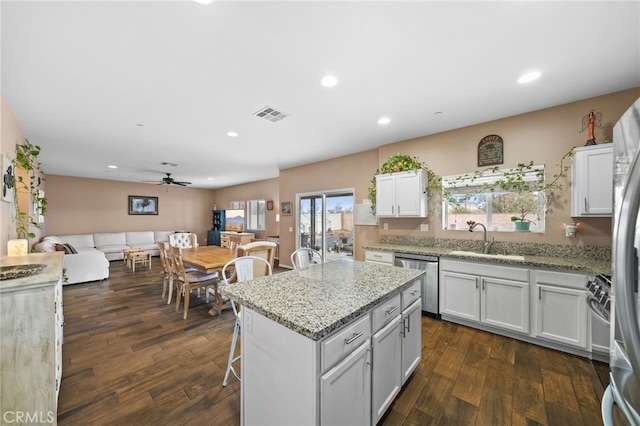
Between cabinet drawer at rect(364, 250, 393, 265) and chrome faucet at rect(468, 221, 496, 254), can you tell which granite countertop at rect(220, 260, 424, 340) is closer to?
cabinet drawer at rect(364, 250, 393, 265)

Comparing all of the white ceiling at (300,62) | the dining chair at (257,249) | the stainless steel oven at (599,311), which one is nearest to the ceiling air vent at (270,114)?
the white ceiling at (300,62)

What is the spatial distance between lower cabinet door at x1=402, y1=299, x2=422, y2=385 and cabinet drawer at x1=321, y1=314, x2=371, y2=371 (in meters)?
0.58

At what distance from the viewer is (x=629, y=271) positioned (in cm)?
73

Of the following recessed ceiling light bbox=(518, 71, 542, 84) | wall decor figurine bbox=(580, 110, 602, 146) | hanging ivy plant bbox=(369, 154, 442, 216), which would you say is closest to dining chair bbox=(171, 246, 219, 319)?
hanging ivy plant bbox=(369, 154, 442, 216)

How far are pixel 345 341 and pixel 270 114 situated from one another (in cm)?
269

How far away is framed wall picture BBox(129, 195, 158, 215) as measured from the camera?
28.0 feet

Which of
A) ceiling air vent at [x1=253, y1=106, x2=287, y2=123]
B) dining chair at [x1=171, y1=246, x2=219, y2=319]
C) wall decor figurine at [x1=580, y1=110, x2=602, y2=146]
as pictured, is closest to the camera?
wall decor figurine at [x1=580, y1=110, x2=602, y2=146]

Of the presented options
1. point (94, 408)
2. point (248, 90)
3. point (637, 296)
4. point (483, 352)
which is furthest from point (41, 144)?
point (483, 352)

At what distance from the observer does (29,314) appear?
58.1 inches

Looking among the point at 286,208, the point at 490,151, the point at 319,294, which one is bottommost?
the point at 319,294

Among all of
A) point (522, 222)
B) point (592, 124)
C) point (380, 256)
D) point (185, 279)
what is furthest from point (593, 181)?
point (185, 279)

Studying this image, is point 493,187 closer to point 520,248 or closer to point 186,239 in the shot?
point 520,248

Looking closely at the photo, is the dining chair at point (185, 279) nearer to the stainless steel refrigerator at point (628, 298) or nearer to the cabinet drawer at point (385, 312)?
the cabinet drawer at point (385, 312)

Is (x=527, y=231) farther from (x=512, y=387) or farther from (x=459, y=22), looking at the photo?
(x=459, y=22)
